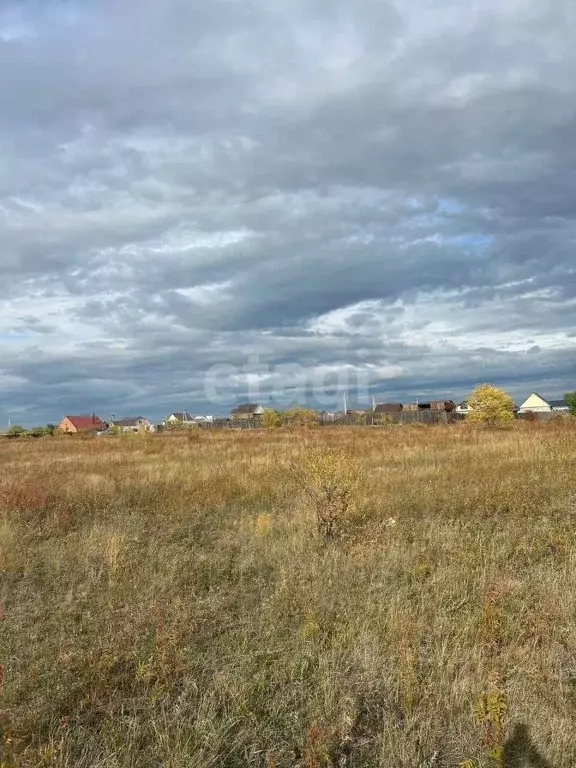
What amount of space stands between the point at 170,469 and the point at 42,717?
11069 millimetres

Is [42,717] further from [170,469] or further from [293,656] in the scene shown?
[170,469]

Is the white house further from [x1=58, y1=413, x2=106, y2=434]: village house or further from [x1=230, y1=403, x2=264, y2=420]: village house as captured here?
→ [x1=58, y1=413, x2=106, y2=434]: village house

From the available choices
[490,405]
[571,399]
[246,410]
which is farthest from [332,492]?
[246,410]

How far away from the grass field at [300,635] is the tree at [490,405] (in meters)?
31.1

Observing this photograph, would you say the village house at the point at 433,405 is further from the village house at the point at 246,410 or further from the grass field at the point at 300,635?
the grass field at the point at 300,635

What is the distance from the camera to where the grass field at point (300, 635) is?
291 cm

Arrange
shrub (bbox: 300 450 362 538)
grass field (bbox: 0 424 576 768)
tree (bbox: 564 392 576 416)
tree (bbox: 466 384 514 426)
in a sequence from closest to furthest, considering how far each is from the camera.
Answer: grass field (bbox: 0 424 576 768) < shrub (bbox: 300 450 362 538) < tree (bbox: 466 384 514 426) < tree (bbox: 564 392 576 416)

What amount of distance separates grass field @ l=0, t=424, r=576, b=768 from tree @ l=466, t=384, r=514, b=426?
31.1 meters

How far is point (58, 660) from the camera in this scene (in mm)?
3789

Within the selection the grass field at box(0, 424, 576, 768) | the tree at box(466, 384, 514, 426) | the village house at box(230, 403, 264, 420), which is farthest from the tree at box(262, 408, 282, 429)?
the grass field at box(0, 424, 576, 768)

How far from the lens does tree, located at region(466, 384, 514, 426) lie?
3816 cm

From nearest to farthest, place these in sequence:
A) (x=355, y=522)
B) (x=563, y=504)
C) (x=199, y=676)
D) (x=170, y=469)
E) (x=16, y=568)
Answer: (x=199, y=676) < (x=16, y=568) < (x=355, y=522) < (x=563, y=504) < (x=170, y=469)

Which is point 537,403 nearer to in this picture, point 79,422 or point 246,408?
point 246,408

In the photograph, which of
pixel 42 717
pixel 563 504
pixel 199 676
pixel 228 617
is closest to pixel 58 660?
pixel 42 717
